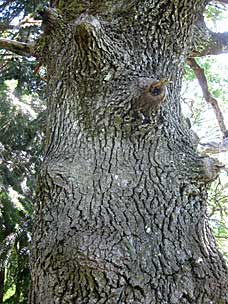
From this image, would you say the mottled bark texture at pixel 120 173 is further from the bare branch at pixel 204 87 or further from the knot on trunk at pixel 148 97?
the bare branch at pixel 204 87

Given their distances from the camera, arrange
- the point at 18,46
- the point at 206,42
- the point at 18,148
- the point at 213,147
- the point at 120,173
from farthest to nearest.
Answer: the point at 18,148 < the point at 213,147 < the point at 18,46 < the point at 206,42 < the point at 120,173

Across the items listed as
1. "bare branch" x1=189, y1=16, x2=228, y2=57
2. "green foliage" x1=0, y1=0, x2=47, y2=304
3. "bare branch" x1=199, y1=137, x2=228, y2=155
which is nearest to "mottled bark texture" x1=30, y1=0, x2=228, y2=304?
"bare branch" x1=189, y1=16, x2=228, y2=57

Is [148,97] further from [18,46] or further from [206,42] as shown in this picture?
[18,46]

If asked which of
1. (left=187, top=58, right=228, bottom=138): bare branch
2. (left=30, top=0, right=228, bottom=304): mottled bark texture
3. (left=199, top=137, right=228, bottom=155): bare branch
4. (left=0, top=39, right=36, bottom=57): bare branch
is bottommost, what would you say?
(left=30, top=0, right=228, bottom=304): mottled bark texture

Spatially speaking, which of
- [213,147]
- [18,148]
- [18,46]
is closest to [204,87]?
[213,147]

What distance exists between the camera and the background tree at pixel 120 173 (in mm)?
1655

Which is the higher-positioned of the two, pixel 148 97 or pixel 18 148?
pixel 18 148

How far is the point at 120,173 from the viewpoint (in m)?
1.94

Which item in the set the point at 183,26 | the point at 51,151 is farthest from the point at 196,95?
the point at 51,151

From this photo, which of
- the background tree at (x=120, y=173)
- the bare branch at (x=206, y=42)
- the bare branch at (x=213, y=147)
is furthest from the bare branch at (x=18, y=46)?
the bare branch at (x=213, y=147)

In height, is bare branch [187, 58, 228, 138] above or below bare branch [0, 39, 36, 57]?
above

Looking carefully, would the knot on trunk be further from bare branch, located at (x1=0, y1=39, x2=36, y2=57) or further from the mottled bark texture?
bare branch, located at (x1=0, y1=39, x2=36, y2=57)

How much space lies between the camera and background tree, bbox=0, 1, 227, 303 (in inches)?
65.2

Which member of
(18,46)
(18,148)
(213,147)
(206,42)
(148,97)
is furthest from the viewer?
(18,148)
